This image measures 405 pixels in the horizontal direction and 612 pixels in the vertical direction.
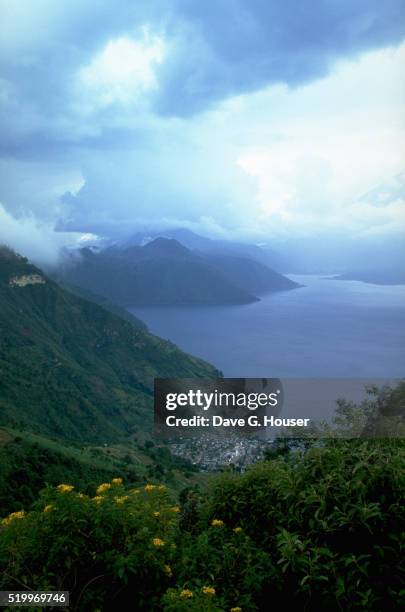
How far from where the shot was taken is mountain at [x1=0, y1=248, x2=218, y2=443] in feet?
82.1

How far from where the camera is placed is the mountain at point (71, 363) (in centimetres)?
2503

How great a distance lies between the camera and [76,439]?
23.9m

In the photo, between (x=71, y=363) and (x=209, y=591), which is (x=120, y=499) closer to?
(x=209, y=591)

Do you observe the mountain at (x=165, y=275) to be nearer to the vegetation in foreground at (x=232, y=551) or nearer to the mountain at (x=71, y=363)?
the mountain at (x=71, y=363)

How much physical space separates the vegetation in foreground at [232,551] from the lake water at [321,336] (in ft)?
24.5

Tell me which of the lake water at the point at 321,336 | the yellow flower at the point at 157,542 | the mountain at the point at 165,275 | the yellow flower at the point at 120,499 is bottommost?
the yellow flower at the point at 157,542

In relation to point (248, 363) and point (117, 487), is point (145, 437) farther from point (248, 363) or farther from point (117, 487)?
point (117, 487)

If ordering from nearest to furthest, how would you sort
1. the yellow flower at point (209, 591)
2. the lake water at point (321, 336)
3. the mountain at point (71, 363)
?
the yellow flower at point (209, 591) → the lake water at point (321, 336) → the mountain at point (71, 363)

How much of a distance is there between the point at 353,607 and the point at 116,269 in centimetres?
3674

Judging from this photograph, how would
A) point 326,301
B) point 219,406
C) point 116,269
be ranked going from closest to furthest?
1. point 219,406
2. point 326,301
3. point 116,269

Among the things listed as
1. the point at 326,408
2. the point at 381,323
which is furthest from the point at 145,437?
the point at 326,408

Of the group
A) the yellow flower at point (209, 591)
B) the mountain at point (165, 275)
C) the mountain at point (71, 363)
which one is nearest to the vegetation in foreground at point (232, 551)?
the yellow flower at point (209, 591)

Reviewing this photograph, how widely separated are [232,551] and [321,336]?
12.3 meters

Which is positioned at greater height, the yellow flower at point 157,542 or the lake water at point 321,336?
the lake water at point 321,336
